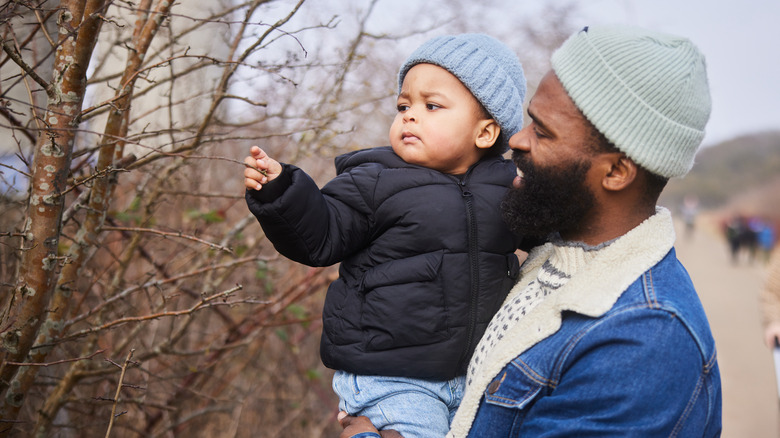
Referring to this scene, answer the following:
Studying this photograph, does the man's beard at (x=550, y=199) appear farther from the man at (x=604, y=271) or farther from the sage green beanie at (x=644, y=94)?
the sage green beanie at (x=644, y=94)

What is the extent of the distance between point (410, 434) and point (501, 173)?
2.96 feet

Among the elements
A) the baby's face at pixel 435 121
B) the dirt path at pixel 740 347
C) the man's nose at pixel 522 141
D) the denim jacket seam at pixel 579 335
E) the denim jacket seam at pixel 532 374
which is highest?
the baby's face at pixel 435 121

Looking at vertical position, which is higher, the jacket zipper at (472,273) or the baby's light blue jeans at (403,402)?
the jacket zipper at (472,273)

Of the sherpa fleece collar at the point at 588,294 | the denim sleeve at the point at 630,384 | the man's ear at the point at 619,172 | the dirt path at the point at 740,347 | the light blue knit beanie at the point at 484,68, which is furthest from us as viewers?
the dirt path at the point at 740,347

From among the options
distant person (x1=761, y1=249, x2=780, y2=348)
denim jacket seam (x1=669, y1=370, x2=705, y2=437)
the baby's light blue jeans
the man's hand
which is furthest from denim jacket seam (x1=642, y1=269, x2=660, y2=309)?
distant person (x1=761, y1=249, x2=780, y2=348)

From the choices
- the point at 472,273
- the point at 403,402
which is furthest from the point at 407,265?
the point at 403,402

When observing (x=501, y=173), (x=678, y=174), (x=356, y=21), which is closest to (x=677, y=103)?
(x=678, y=174)

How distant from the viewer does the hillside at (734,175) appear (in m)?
55.4

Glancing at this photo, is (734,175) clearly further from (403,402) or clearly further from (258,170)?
(258,170)

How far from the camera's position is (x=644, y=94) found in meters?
1.90

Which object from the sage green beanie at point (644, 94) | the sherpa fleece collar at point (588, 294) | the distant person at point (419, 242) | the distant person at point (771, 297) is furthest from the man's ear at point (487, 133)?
the distant person at point (771, 297)

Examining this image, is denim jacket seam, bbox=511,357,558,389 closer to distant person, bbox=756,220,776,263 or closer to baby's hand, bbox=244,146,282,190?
baby's hand, bbox=244,146,282,190

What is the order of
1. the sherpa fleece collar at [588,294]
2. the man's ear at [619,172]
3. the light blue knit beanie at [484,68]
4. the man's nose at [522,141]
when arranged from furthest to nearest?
the light blue knit beanie at [484,68] → the man's nose at [522,141] → the man's ear at [619,172] → the sherpa fleece collar at [588,294]

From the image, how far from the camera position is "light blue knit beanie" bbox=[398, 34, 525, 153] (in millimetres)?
2238
